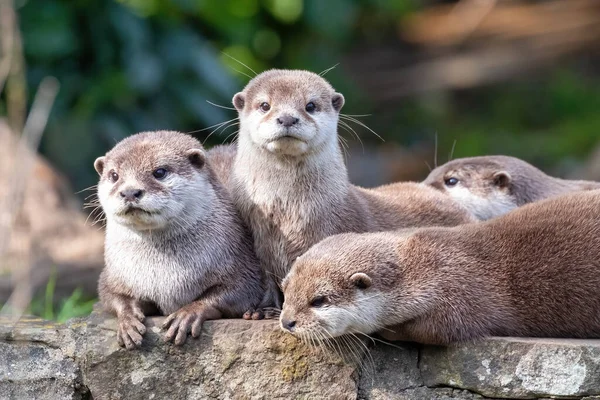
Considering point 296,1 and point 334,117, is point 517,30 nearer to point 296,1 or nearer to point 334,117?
point 296,1

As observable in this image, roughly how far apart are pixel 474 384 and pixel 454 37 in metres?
10.4

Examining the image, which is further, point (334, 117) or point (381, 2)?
point (381, 2)

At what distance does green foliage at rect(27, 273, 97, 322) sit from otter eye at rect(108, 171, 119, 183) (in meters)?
0.94

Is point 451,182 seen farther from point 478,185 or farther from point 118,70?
point 118,70

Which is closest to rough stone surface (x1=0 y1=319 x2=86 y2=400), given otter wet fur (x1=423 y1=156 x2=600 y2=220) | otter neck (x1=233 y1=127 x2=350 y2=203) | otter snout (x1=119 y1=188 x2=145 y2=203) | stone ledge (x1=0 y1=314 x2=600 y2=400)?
stone ledge (x1=0 y1=314 x2=600 y2=400)

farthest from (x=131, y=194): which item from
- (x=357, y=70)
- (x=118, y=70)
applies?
(x=357, y=70)

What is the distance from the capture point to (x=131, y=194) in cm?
367

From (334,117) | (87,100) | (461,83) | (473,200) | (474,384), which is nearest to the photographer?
(474,384)

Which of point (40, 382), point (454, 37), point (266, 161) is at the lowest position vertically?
point (40, 382)

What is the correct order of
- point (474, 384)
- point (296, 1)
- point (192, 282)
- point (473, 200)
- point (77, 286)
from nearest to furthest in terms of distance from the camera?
point (474, 384) → point (192, 282) → point (473, 200) → point (77, 286) → point (296, 1)

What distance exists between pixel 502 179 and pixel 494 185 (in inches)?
2.0

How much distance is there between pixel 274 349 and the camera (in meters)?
3.69

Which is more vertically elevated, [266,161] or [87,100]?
[87,100]

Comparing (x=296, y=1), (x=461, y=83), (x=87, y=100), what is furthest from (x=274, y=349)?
(x=461, y=83)
